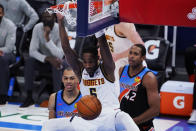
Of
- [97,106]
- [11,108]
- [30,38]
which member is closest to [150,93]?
[97,106]

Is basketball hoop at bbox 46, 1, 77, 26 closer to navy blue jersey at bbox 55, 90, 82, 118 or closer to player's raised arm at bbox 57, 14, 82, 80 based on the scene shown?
player's raised arm at bbox 57, 14, 82, 80

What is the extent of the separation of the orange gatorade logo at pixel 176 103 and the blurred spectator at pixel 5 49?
2.88 m

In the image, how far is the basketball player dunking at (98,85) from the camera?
15.8ft

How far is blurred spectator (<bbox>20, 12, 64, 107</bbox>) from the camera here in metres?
8.79

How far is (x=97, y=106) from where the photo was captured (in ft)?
15.3

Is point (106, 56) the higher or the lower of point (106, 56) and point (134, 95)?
the higher

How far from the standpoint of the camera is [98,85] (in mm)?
5160

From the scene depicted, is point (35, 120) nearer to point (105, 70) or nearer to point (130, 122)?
point (105, 70)

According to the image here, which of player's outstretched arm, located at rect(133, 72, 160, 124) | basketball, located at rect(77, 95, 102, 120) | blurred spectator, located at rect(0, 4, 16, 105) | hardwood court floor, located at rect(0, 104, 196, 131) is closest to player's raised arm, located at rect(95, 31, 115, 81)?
basketball, located at rect(77, 95, 102, 120)

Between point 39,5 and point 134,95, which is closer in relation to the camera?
point 134,95

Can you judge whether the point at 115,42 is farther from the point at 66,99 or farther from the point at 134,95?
the point at 66,99

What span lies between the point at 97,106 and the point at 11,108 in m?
4.52

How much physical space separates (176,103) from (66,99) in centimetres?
271

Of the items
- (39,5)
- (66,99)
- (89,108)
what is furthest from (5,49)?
(89,108)
